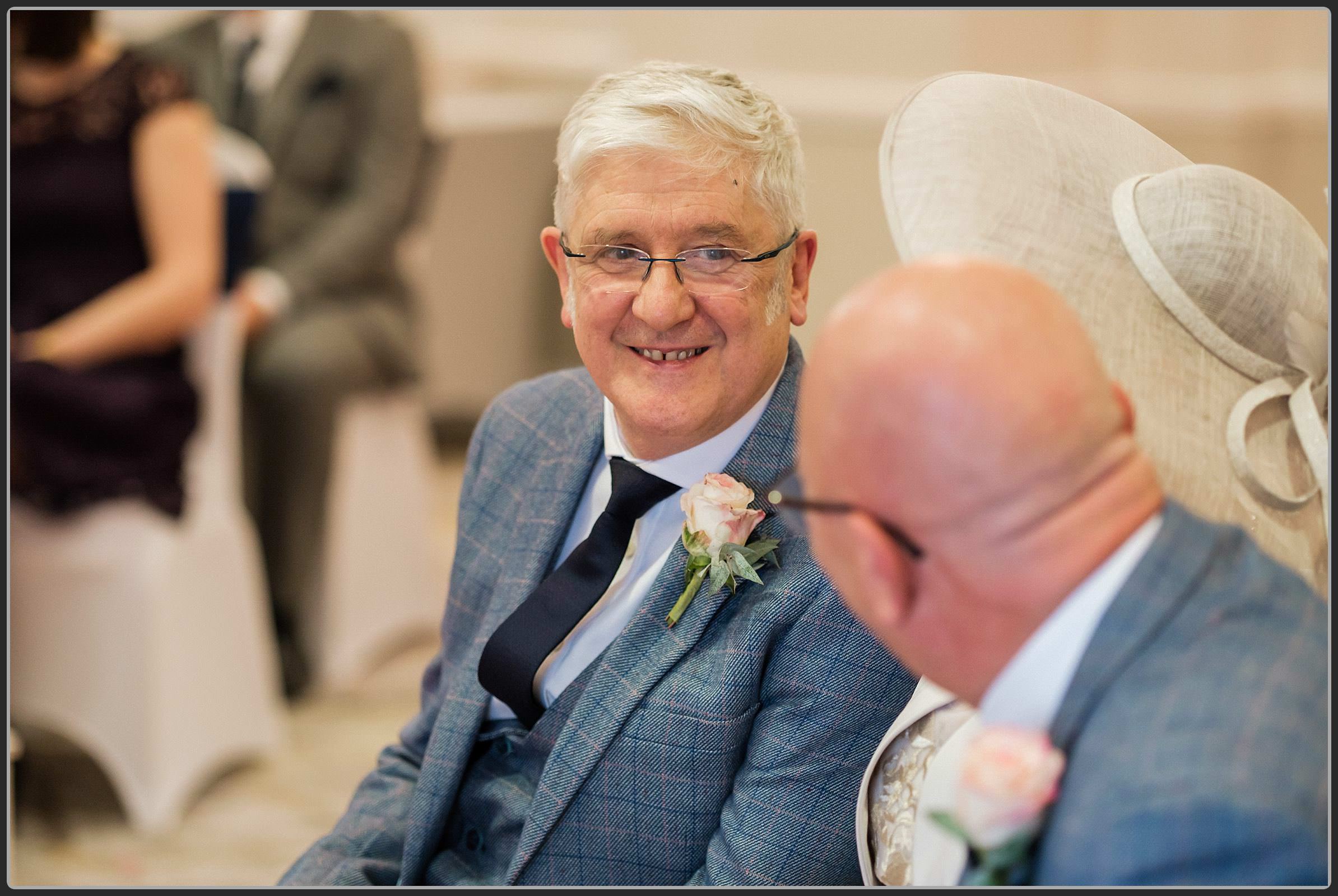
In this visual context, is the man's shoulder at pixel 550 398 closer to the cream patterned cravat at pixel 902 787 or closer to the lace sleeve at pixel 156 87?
the cream patterned cravat at pixel 902 787

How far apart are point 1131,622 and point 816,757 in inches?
19.2

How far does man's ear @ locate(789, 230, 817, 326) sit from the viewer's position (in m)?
1.36

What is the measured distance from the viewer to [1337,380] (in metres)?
1.14

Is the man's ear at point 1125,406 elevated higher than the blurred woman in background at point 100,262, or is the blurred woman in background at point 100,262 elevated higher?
the man's ear at point 1125,406

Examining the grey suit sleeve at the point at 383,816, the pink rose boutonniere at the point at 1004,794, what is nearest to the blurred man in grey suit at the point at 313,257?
the grey suit sleeve at the point at 383,816

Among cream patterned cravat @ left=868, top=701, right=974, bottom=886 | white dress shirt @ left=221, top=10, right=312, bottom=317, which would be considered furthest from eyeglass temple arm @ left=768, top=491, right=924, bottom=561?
white dress shirt @ left=221, top=10, right=312, bottom=317

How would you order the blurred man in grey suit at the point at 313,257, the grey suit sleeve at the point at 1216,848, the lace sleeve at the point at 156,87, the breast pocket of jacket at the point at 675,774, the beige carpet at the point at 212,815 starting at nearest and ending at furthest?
the grey suit sleeve at the point at 1216,848
the breast pocket of jacket at the point at 675,774
the beige carpet at the point at 212,815
the lace sleeve at the point at 156,87
the blurred man in grey suit at the point at 313,257

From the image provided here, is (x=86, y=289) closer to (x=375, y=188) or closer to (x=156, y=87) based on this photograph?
(x=156, y=87)

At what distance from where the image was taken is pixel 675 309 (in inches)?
49.4

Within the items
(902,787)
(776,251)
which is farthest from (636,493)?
(902,787)

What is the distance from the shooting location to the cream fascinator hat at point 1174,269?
3.70 ft

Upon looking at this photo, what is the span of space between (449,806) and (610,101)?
771 millimetres

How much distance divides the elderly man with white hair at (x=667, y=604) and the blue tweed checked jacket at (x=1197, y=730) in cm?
43

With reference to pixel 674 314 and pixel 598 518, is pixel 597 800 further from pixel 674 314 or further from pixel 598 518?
pixel 674 314
